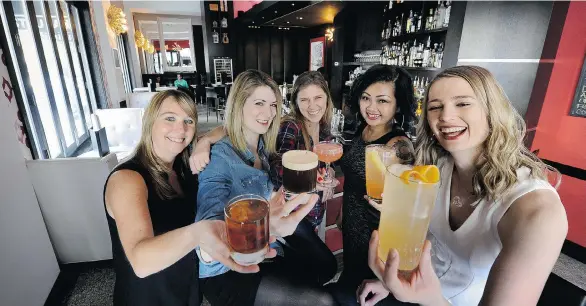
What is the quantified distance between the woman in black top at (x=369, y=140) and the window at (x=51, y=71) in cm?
299

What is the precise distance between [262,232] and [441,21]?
4107mm

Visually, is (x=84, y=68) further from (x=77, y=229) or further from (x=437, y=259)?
(x=437, y=259)

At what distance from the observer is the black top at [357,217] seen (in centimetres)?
161

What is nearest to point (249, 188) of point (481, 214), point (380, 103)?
point (380, 103)

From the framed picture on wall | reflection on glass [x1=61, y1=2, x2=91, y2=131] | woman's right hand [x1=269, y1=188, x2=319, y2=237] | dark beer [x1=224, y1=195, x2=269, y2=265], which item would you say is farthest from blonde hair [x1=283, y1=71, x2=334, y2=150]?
the framed picture on wall

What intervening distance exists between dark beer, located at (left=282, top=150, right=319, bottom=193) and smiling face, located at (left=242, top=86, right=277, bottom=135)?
407mm

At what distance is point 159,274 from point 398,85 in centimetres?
178

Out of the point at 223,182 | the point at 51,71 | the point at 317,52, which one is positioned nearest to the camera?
the point at 223,182

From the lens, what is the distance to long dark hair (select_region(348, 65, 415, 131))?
5.83 ft

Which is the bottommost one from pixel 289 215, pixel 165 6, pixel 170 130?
pixel 289 215

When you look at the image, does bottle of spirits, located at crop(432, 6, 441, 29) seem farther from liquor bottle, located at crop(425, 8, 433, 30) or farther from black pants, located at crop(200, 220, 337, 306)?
black pants, located at crop(200, 220, 337, 306)

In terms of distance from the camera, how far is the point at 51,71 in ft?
13.8

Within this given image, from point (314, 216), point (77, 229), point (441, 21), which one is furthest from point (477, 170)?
point (441, 21)

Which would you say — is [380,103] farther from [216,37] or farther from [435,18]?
[216,37]
